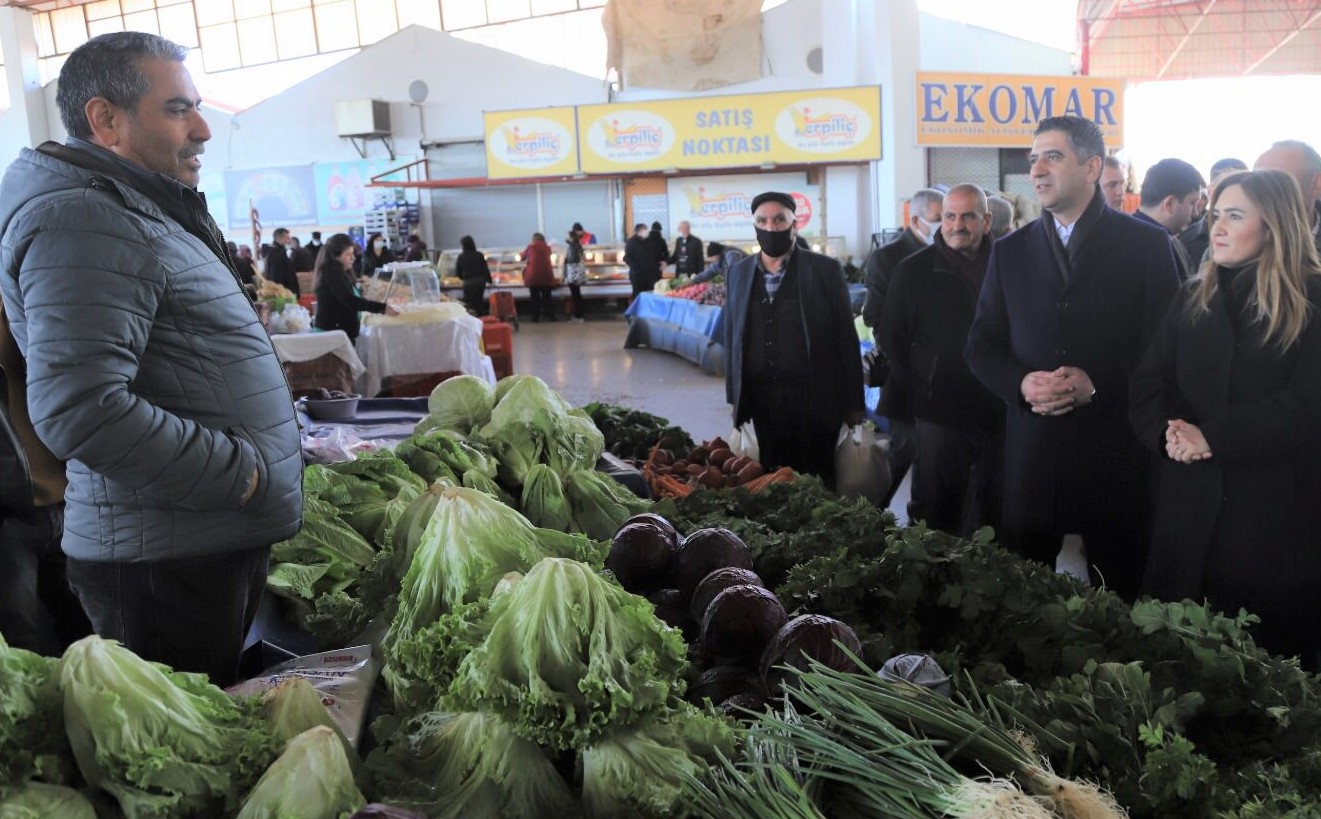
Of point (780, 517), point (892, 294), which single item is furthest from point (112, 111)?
point (892, 294)

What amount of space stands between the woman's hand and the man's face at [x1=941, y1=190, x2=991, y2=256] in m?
1.50

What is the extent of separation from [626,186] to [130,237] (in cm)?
1685

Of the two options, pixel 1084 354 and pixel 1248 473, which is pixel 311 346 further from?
pixel 1248 473

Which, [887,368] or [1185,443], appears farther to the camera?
[887,368]

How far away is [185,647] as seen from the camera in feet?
5.86

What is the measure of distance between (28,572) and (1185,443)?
299cm

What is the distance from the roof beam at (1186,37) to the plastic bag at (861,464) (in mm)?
26206

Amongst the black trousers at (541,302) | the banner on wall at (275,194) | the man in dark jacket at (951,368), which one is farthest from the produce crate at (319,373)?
the banner on wall at (275,194)

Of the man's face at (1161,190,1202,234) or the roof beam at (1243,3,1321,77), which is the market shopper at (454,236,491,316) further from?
the roof beam at (1243,3,1321,77)

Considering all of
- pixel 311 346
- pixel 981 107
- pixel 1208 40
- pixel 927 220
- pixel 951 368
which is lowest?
pixel 311 346

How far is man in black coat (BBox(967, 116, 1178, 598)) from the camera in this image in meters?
2.99

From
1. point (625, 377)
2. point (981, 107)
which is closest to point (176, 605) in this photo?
point (625, 377)

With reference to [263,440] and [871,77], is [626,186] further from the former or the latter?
[263,440]

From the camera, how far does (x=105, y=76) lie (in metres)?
1.67
